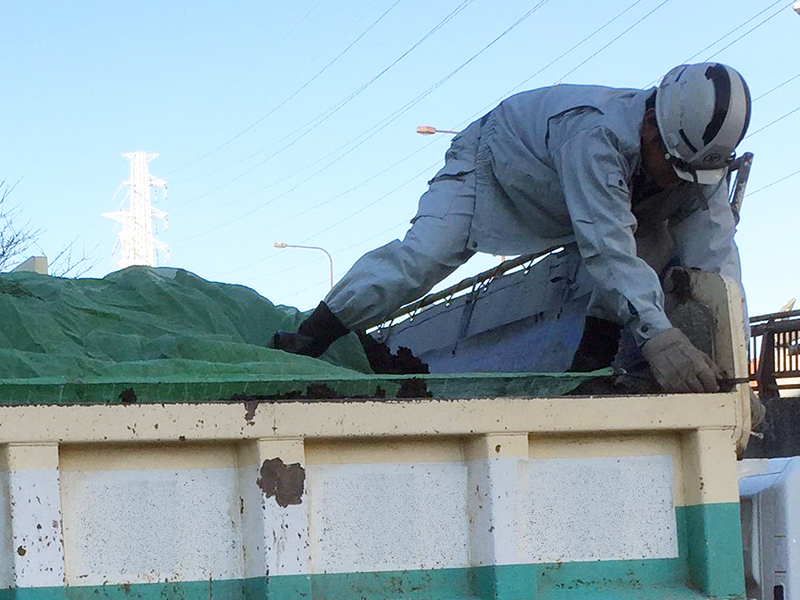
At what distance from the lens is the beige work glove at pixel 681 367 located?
8.32 ft

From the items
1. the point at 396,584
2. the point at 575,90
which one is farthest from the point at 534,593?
the point at 575,90

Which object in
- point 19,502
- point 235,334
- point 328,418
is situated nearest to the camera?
point 19,502

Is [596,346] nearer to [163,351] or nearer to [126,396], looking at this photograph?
[163,351]

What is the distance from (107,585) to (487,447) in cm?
74

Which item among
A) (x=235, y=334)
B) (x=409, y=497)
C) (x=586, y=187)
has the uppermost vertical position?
(x=586, y=187)

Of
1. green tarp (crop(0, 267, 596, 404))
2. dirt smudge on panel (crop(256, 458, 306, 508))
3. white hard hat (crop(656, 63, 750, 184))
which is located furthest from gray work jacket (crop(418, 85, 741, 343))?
dirt smudge on panel (crop(256, 458, 306, 508))

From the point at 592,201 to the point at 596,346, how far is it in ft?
1.77

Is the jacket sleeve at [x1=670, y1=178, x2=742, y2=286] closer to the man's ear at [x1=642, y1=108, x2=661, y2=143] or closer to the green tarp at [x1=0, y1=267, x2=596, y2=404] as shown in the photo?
the man's ear at [x1=642, y1=108, x2=661, y2=143]

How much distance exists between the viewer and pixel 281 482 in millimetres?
2191

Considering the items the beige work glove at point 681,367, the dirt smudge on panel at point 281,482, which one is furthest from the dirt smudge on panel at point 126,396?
the beige work glove at point 681,367

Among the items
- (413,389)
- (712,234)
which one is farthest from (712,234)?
(413,389)

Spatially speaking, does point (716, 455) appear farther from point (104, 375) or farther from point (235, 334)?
point (235, 334)

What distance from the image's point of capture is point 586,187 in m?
3.42

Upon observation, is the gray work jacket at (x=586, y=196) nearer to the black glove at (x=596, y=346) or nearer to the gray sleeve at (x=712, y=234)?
the gray sleeve at (x=712, y=234)
